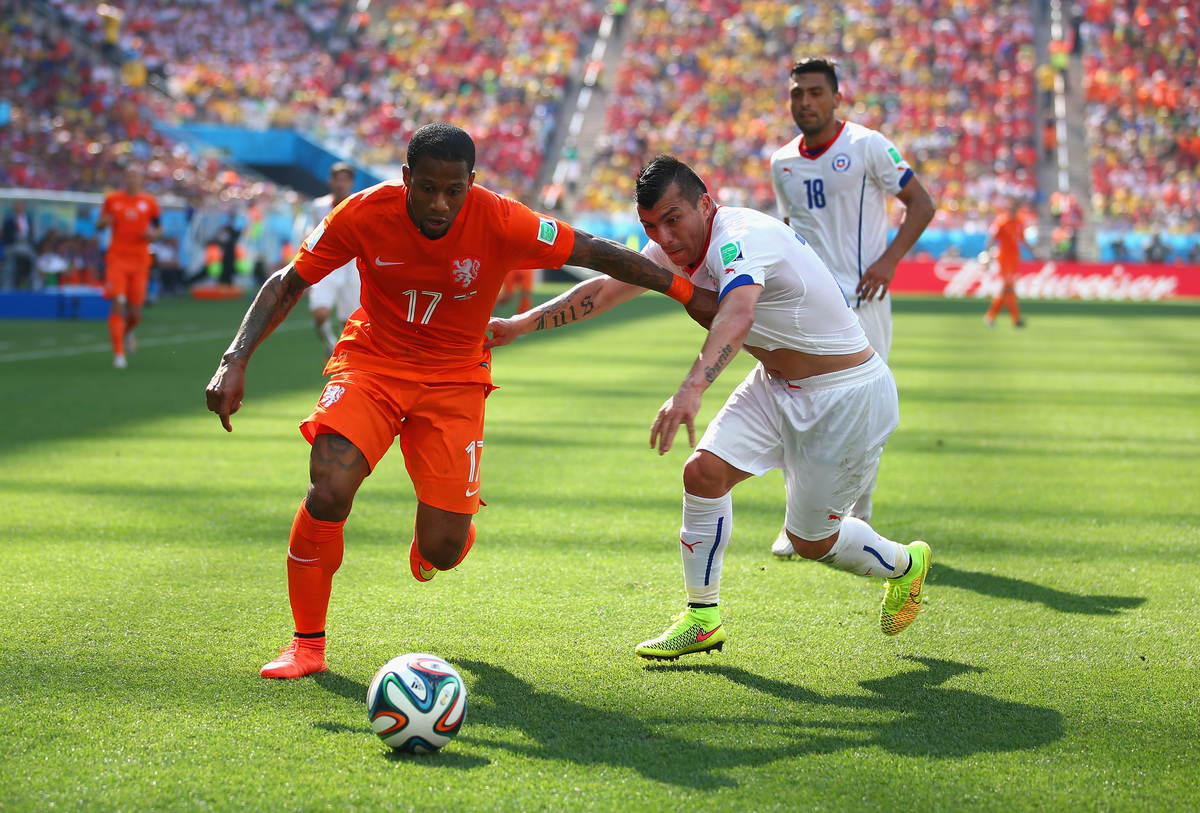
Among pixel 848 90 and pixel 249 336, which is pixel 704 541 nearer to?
pixel 249 336

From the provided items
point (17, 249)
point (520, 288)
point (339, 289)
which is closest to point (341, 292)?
point (339, 289)

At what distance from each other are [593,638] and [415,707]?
121 centimetres

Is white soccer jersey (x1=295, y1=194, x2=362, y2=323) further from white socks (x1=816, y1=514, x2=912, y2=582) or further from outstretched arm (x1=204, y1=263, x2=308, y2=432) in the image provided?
white socks (x1=816, y1=514, x2=912, y2=582)

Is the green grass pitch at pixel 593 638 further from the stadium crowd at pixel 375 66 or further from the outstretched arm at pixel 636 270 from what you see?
A: the stadium crowd at pixel 375 66

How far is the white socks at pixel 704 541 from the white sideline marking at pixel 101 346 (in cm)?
1162

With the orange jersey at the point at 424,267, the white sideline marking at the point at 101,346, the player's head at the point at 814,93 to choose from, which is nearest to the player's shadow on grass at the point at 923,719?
the orange jersey at the point at 424,267

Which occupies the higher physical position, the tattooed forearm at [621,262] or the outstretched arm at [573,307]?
the tattooed forearm at [621,262]

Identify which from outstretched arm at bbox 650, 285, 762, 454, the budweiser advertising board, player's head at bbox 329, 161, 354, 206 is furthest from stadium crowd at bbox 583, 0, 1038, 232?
outstretched arm at bbox 650, 285, 762, 454

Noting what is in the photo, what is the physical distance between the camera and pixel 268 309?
13.1ft

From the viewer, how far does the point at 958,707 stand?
3.74 metres

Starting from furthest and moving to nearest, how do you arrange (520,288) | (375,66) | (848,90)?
1. (375,66)
2. (848,90)
3. (520,288)

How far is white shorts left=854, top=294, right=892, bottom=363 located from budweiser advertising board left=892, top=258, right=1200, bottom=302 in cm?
2440

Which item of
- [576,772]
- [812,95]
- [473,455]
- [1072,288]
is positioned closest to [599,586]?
[473,455]

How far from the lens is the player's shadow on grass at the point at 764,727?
10.8ft
